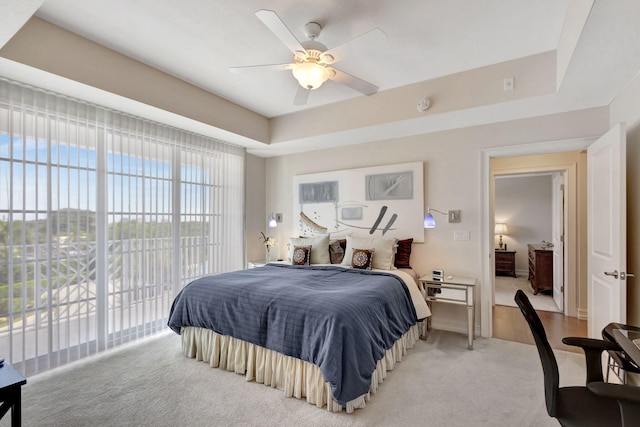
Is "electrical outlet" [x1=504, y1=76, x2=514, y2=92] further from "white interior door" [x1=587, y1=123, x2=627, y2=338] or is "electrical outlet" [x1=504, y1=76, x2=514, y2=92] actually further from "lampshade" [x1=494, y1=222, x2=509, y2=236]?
"lampshade" [x1=494, y1=222, x2=509, y2=236]

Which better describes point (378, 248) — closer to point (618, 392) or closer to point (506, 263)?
point (618, 392)

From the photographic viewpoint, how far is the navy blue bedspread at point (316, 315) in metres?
2.01

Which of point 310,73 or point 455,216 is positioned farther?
point 455,216

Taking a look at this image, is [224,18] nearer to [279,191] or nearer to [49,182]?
[49,182]

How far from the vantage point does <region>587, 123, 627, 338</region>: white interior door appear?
220 cm

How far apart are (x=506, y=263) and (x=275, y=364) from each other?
21.3 feet

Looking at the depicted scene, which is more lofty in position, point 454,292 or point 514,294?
point 454,292

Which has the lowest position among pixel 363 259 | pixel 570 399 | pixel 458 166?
pixel 570 399

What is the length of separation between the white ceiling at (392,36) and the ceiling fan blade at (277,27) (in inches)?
11.4

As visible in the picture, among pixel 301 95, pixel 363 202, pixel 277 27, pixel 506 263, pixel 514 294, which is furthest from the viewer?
pixel 506 263

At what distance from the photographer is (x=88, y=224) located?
2.91 m

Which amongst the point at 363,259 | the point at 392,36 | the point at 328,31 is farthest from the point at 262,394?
the point at 392,36

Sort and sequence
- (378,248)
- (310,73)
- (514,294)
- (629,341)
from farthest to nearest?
(514,294) → (378,248) → (310,73) → (629,341)

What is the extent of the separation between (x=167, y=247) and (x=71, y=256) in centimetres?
94
